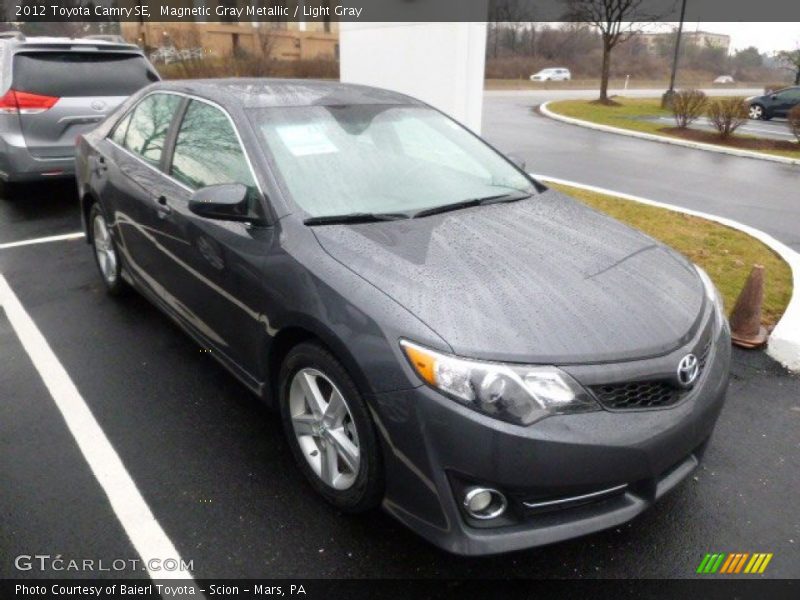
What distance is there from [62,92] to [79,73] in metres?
0.32

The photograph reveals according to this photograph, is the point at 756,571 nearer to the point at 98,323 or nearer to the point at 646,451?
the point at 646,451

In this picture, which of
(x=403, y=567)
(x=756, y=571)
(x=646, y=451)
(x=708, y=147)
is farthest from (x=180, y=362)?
(x=708, y=147)

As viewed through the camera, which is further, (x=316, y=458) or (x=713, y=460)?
(x=713, y=460)

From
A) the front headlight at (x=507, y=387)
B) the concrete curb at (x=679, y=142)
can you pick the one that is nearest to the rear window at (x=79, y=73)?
the front headlight at (x=507, y=387)

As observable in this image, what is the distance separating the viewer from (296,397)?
2715 millimetres

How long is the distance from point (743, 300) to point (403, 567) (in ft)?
10.1

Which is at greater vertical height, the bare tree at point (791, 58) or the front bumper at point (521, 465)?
the bare tree at point (791, 58)

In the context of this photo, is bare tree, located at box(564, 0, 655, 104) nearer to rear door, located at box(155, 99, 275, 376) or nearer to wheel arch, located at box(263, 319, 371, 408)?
rear door, located at box(155, 99, 275, 376)

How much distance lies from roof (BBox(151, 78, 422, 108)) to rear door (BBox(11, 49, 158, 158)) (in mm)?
3384

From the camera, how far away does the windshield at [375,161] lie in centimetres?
294

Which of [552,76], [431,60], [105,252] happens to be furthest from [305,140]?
[552,76]

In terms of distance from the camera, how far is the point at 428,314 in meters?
2.20
